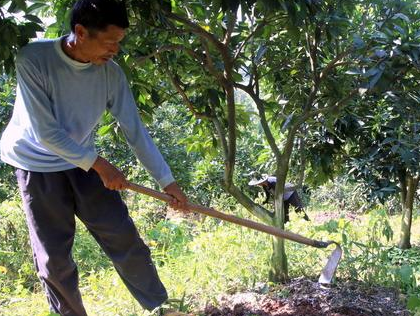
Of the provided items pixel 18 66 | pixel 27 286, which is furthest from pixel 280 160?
pixel 27 286

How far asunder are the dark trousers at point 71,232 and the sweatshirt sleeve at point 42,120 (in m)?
0.23

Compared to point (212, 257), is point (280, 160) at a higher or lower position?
higher

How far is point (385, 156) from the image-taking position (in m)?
3.75

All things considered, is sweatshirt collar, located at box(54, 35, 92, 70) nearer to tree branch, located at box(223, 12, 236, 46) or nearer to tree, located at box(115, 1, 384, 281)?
tree, located at box(115, 1, 384, 281)

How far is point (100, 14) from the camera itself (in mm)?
1642

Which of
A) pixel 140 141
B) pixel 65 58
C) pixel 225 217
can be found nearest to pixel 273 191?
pixel 225 217

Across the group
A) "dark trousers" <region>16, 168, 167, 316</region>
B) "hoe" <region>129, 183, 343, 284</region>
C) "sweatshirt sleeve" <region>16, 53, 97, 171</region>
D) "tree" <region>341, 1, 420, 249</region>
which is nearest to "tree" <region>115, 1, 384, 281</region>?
"tree" <region>341, 1, 420, 249</region>

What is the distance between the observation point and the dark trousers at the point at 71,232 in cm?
191

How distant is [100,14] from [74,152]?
47 centimetres

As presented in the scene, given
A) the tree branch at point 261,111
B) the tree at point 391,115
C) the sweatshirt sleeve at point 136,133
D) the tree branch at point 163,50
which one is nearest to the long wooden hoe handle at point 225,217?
the sweatshirt sleeve at point 136,133

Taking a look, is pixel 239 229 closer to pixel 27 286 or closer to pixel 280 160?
pixel 280 160

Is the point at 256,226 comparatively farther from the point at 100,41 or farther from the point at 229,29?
the point at 100,41

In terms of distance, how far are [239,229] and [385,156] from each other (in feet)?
4.16

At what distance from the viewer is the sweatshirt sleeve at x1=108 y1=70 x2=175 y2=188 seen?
2002 millimetres
